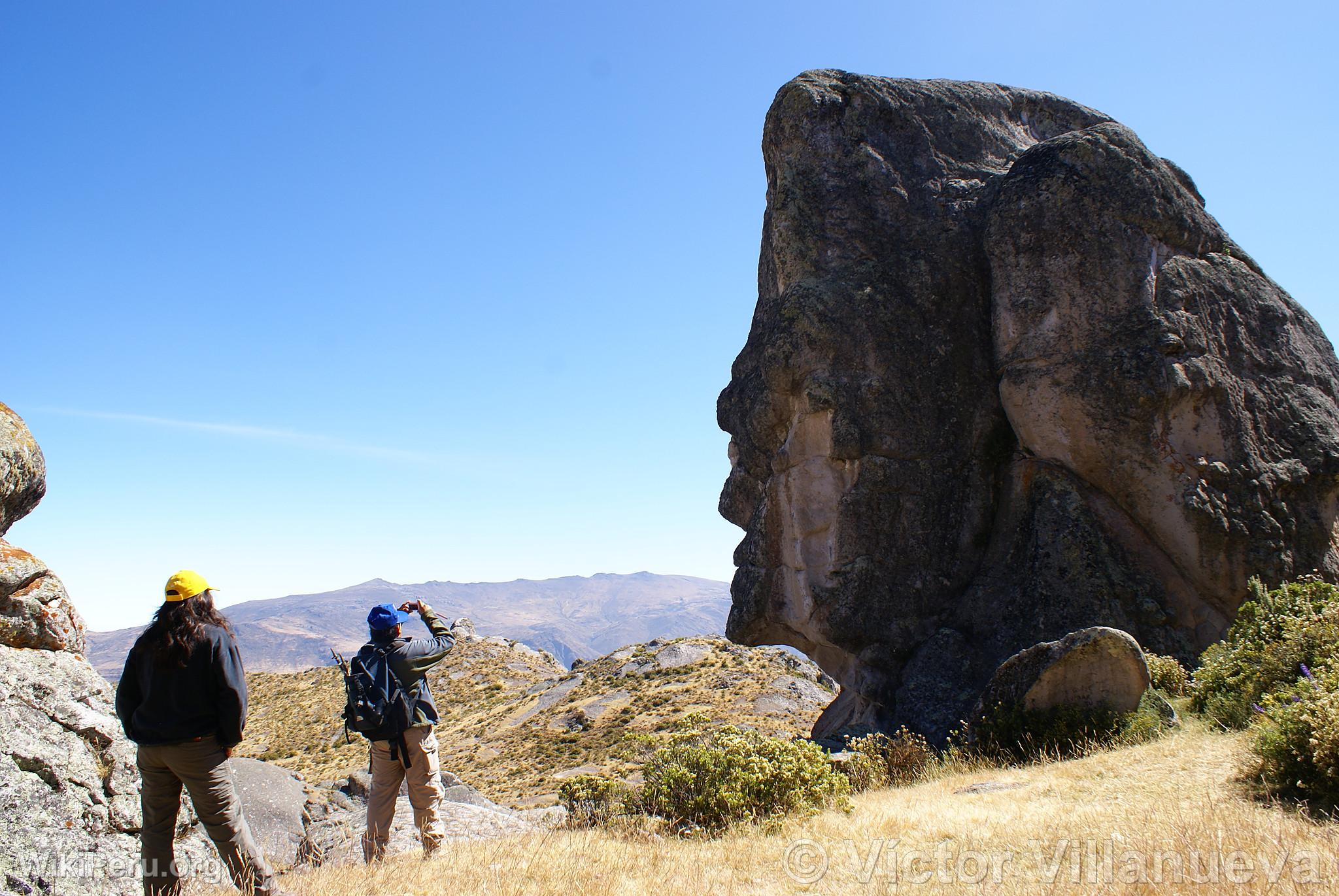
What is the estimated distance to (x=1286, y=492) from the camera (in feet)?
44.6

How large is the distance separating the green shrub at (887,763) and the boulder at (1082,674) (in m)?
1.31

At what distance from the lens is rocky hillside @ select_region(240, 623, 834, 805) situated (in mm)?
28030

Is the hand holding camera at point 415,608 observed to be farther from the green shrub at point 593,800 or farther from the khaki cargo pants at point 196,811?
the green shrub at point 593,800

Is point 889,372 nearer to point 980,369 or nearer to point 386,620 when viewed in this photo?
point 980,369

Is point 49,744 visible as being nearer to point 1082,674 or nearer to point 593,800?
point 593,800

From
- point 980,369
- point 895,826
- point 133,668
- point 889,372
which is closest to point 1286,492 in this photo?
point 980,369

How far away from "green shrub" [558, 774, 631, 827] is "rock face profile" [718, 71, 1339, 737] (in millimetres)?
5936

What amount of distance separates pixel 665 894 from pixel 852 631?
383 inches

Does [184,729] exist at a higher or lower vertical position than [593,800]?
higher

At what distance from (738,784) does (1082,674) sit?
5.40 metres

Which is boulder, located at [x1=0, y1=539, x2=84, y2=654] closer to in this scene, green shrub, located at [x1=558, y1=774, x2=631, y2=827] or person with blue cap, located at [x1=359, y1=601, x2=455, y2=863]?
person with blue cap, located at [x1=359, y1=601, x2=455, y2=863]

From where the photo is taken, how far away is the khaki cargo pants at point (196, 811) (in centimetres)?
509

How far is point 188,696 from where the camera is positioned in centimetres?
510

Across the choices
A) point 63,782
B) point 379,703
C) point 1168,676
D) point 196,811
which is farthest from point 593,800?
point 1168,676
